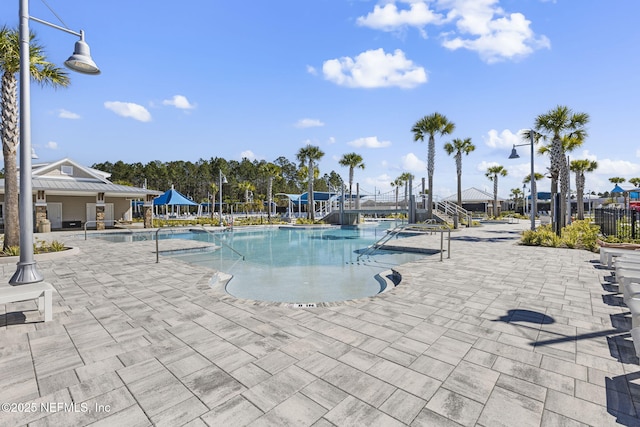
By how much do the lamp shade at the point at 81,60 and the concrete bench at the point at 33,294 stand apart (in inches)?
130

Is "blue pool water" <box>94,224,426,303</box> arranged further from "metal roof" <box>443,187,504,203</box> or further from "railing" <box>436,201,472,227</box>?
"metal roof" <box>443,187,504,203</box>

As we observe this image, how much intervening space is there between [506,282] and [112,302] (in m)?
7.13

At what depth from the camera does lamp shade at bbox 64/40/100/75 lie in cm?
477

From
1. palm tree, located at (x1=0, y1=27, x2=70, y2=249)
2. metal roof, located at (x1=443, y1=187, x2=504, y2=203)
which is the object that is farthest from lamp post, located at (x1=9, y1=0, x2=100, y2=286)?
metal roof, located at (x1=443, y1=187, x2=504, y2=203)

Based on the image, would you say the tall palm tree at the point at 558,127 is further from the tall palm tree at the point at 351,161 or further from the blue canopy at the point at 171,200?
the blue canopy at the point at 171,200

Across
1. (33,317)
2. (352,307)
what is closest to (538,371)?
(352,307)

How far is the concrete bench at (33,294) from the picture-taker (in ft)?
12.7

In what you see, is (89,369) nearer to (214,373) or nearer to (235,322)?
(214,373)

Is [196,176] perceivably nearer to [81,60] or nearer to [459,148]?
[459,148]

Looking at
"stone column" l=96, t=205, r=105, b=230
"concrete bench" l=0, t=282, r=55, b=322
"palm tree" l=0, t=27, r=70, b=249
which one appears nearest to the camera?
"concrete bench" l=0, t=282, r=55, b=322

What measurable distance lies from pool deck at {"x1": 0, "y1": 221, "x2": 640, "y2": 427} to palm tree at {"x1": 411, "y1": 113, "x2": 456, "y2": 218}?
16617 millimetres

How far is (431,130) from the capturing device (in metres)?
21.5

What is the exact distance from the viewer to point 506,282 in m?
6.20

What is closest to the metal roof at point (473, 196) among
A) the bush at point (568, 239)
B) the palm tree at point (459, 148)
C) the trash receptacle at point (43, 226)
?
the palm tree at point (459, 148)
